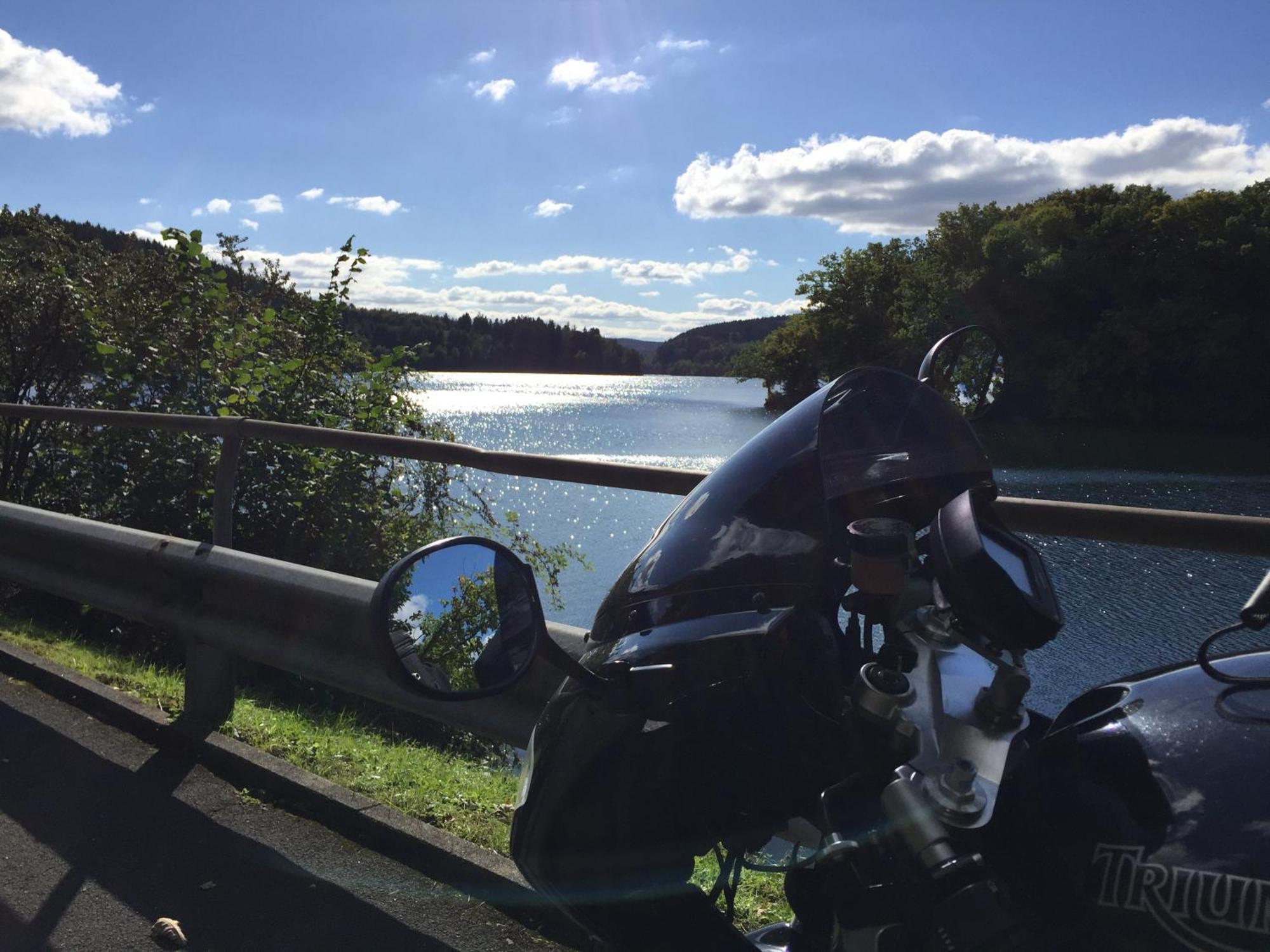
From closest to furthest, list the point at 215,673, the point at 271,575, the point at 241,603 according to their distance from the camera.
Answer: the point at 271,575 < the point at 241,603 < the point at 215,673

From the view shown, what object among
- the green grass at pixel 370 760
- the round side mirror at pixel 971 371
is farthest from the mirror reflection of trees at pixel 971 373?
the green grass at pixel 370 760

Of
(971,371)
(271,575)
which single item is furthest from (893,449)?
(271,575)

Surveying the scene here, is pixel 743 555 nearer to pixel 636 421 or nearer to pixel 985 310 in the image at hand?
pixel 985 310

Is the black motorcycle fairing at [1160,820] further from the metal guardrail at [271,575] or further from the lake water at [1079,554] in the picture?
Result: the metal guardrail at [271,575]

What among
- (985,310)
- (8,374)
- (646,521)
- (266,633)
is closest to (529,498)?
(646,521)

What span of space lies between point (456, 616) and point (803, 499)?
0.58m

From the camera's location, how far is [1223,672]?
110cm

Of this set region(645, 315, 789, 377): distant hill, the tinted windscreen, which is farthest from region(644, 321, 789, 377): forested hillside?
the tinted windscreen

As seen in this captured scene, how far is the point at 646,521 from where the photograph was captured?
8.34m

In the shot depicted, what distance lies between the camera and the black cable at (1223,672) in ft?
3.49

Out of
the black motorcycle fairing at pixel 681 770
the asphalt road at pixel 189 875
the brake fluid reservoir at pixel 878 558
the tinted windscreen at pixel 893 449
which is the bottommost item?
the asphalt road at pixel 189 875

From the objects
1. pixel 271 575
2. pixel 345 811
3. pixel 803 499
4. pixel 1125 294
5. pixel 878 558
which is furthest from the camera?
pixel 1125 294

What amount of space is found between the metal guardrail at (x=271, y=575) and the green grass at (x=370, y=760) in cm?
34

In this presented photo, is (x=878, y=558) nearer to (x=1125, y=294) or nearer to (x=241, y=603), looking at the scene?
(x=241, y=603)
